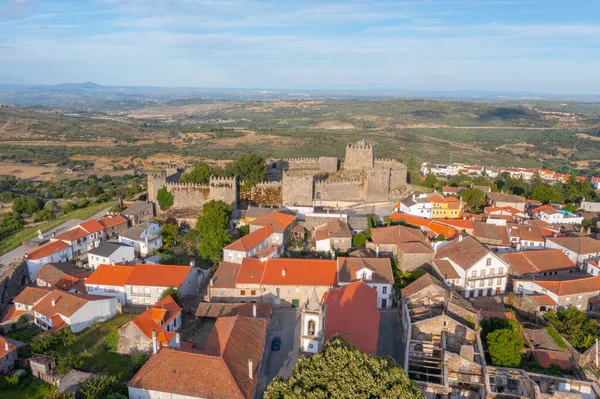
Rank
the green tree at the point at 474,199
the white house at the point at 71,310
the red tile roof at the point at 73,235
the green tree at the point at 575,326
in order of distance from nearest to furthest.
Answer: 1. the green tree at the point at 575,326
2. the white house at the point at 71,310
3. the red tile roof at the point at 73,235
4. the green tree at the point at 474,199

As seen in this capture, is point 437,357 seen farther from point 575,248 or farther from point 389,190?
point 389,190

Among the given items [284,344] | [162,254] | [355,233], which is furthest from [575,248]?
[162,254]

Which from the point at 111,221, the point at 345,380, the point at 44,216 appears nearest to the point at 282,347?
the point at 345,380

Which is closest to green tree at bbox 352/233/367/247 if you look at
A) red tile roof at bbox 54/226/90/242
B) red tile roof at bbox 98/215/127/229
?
red tile roof at bbox 98/215/127/229

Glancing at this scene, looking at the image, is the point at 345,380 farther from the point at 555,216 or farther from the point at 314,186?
the point at 555,216

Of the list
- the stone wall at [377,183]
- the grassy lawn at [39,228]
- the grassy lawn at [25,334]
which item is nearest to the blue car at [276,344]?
the grassy lawn at [25,334]

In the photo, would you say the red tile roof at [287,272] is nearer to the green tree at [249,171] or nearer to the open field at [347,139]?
the green tree at [249,171]

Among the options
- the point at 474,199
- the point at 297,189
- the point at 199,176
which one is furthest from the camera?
the point at 474,199

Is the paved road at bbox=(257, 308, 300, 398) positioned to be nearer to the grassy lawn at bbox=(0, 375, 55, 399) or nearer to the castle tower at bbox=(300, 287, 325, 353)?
the castle tower at bbox=(300, 287, 325, 353)
